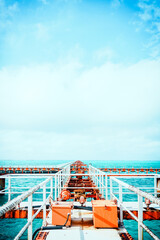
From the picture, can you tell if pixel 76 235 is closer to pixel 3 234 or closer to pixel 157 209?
pixel 157 209

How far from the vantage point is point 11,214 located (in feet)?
22.7

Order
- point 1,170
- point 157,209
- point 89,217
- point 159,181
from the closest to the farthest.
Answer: point 89,217, point 157,209, point 159,181, point 1,170

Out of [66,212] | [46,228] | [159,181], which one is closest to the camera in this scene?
[46,228]

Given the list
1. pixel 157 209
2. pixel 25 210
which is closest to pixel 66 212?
Answer: pixel 25 210

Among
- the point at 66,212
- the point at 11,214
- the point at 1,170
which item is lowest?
the point at 1,170

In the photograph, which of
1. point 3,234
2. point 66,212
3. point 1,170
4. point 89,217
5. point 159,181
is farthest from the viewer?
point 1,170

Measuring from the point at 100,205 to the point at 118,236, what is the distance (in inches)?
29.4

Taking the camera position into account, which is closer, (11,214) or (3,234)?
(11,214)

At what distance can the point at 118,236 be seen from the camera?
371cm

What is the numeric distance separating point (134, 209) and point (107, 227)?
10.7 feet

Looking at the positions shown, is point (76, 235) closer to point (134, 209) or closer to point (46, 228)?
point (46, 228)

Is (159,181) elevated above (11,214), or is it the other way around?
(11,214)

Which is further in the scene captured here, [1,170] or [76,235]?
[1,170]

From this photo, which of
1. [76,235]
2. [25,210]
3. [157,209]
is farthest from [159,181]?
[76,235]
